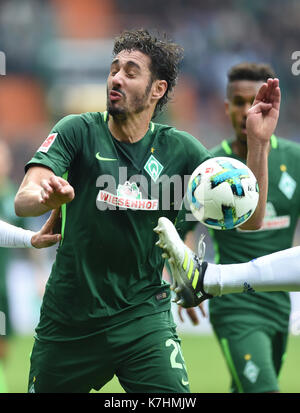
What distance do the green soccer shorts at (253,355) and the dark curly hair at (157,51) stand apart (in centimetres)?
202

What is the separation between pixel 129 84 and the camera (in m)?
4.47

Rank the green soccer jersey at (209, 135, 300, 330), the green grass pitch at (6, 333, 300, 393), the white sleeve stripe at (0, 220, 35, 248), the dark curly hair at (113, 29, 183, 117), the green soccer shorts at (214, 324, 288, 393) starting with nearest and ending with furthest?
the dark curly hair at (113, 29, 183, 117), the white sleeve stripe at (0, 220, 35, 248), the green soccer shorts at (214, 324, 288, 393), the green soccer jersey at (209, 135, 300, 330), the green grass pitch at (6, 333, 300, 393)

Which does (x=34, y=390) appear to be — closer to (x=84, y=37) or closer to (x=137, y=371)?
(x=137, y=371)

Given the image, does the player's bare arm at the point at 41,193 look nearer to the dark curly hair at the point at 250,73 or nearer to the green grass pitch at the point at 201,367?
the dark curly hair at the point at 250,73

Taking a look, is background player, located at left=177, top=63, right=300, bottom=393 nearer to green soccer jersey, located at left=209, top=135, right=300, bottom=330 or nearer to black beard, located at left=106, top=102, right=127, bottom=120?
green soccer jersey, located at left=209, top=135, right=300, bottom=330

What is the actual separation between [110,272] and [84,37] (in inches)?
716

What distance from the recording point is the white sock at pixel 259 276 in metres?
4.43

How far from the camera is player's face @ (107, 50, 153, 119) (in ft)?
14.5

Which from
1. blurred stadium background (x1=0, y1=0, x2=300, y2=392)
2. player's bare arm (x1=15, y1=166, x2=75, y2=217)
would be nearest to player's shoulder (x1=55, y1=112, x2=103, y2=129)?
player's bare arm (x1=15, y1=166, x2=75, y2=217)

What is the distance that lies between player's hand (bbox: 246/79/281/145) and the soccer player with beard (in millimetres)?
19

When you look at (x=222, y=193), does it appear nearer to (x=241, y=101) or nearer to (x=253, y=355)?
(x=253, y=355)
